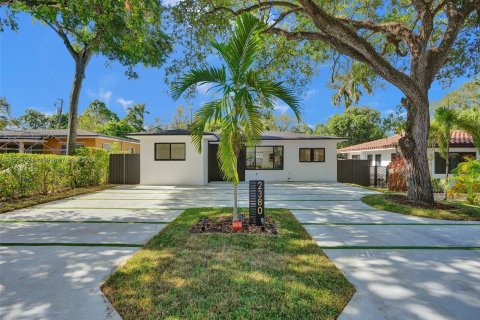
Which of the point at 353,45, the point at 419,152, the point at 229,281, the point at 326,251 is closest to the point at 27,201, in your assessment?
the point at 229,281

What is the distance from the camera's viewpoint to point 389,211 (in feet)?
23.5

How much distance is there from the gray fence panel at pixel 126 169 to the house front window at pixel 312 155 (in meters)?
9.20

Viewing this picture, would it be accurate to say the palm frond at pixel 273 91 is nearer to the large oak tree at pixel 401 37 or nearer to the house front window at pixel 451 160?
the large oak tree at pixel 401 37

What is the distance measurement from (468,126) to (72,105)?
16234 millimetres

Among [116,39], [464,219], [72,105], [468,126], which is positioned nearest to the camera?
[464,219]

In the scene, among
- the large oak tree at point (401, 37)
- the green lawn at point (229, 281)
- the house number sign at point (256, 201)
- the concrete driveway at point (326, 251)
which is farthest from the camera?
the large oak tree at point (401, 37)

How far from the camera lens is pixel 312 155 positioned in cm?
1547

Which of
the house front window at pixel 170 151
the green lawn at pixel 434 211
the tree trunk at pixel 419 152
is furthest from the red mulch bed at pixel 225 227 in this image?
the house front window at pixel 170 151

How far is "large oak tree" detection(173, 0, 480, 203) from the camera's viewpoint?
7387 mm

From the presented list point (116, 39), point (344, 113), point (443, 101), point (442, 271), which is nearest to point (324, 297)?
point (442, 271)

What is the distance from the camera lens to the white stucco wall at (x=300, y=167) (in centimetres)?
1536

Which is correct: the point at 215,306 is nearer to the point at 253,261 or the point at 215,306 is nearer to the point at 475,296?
the point at 253,261

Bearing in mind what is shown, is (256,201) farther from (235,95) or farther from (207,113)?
(235,95)

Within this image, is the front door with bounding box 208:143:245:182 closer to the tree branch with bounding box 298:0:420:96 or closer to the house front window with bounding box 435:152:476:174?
the tree branch with bounding box 298:0:420:96
